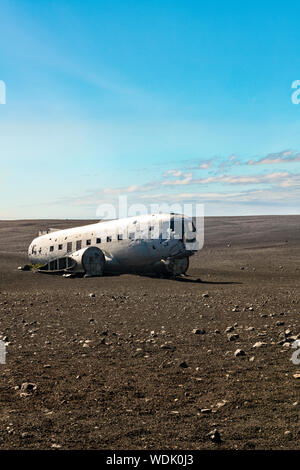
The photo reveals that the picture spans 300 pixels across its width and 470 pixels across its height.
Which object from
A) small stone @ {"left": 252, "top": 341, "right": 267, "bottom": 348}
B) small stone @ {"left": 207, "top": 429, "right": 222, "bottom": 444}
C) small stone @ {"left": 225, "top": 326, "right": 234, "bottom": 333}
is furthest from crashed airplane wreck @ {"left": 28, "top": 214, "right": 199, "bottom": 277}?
small stone @ {"left": 207, "top": 429, "right": 222, "bottom": 444}

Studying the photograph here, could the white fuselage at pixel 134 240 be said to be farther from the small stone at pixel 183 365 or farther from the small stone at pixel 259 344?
the small stone at pixel 183 365

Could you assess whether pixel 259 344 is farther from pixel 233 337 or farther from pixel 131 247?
pixel 131 247

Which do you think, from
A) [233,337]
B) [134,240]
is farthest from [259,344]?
[134,240]

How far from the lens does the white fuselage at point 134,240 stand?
3180 cm

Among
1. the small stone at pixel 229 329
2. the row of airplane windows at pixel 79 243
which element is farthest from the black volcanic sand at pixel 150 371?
the row of airplane windows at pixel 79 243

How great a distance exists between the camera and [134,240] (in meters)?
33.0

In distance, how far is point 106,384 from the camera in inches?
368

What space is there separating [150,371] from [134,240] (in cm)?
2291

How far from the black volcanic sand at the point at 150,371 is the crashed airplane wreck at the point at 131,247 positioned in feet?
30.6

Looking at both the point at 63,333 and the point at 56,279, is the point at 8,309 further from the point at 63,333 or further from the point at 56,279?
the point at 56,279

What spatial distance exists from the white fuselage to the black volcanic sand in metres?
9.23

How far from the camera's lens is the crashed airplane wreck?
104ft
